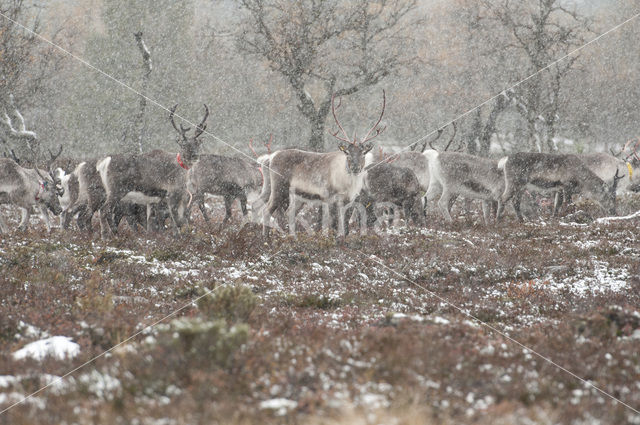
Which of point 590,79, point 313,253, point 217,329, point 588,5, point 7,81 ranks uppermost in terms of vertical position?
point 588,5

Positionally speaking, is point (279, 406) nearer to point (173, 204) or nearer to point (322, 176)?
point (322, 176)

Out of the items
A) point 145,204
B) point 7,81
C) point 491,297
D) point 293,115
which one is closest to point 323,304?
point 491,297

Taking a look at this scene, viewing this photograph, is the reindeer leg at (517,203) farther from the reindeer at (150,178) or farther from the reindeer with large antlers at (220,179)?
the reindeer at (150,178)

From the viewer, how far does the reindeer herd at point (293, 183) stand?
12758mm

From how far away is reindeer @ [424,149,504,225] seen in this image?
16.2 m

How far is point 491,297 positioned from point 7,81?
2186 centimetres

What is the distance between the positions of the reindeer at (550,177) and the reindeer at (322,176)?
17.3ft

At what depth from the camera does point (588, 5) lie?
2239 inches

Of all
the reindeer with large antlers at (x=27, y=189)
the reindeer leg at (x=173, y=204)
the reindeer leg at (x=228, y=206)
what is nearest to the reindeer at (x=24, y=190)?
the reindeer with large antlers at (x=27, y=189)

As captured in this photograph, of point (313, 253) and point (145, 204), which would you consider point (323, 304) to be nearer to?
point (313, 253)

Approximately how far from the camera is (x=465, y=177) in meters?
16.2

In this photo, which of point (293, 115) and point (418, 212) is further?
point (293, 115)

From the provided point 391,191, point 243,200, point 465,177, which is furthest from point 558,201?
point 243,200

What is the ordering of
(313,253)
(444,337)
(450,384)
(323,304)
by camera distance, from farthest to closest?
(313,253) < (323,304) < (444,337) < (450,384)
